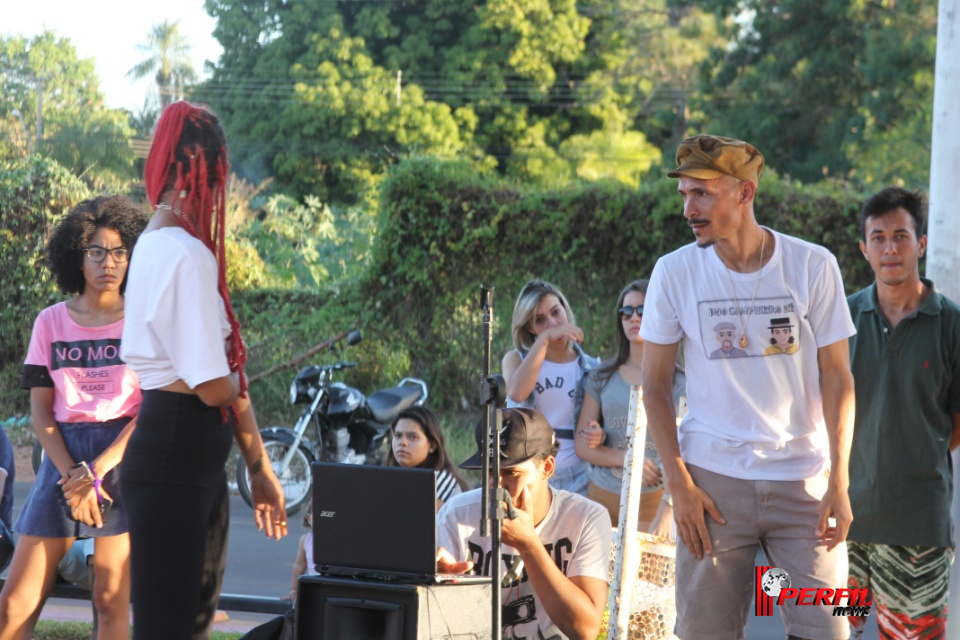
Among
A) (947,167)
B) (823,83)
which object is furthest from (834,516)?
(823,83)

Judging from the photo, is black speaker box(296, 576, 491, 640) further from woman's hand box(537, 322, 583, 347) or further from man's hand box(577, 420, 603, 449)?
woman's hand box(537, 322, 583, 347)

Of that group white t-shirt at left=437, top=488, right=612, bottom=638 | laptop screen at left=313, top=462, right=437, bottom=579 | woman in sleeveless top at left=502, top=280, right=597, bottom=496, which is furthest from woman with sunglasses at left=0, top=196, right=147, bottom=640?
woman in sleeveless top at left=502, top=280, right=597, bottom=496

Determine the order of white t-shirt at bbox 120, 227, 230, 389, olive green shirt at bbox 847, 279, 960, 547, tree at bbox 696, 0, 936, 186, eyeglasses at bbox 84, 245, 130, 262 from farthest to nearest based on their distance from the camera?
tree at bbox 696, 0, 936, 186
eyeglasses at bbox 84, 245, 130, 262
olive green shirt at bbox 847, 279, 960, 547
white t-shirt at bbox 120, 227, 230, 389

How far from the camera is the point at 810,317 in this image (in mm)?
3342

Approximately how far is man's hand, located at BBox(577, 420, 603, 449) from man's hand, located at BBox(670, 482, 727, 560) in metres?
2.04

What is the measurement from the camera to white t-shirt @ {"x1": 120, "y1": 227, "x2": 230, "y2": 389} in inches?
110

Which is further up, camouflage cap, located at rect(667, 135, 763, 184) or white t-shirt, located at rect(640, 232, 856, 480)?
camouflage cap, located at rect(667, 135, 763, 184)

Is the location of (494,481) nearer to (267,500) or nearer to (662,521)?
(267,500)

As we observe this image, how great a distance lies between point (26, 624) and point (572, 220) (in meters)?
8.26

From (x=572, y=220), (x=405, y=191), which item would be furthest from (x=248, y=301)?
(x=572, y=220)

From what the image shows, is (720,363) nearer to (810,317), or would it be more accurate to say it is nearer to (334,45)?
(810,317)

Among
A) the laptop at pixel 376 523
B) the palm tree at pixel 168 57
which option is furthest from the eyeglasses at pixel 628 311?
the palm tree at pixel 168 57

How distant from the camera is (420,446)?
228 inches

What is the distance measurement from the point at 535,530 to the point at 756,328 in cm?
102
